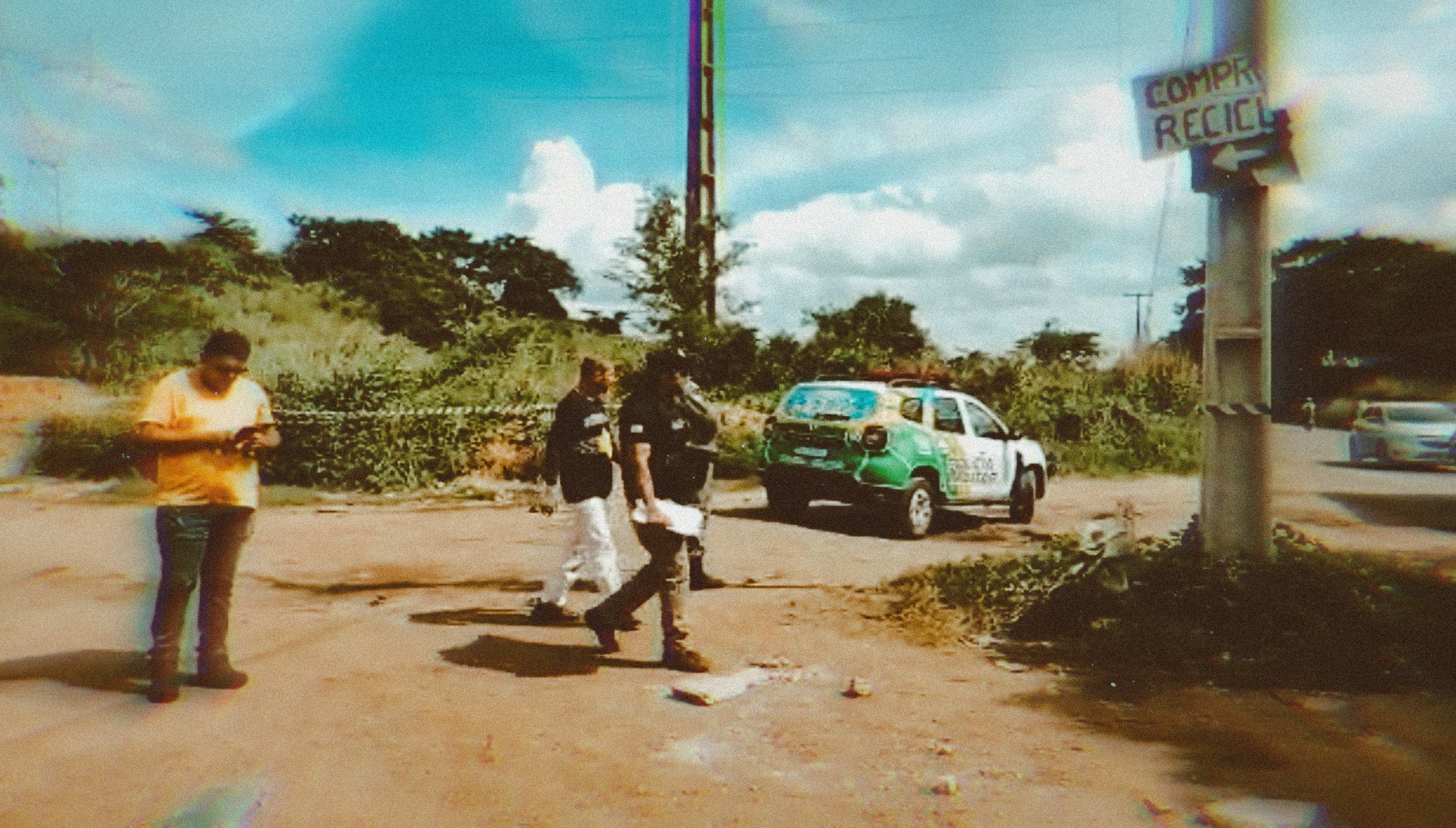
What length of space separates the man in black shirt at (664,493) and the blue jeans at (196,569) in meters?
1.89

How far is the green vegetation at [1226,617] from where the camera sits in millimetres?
5648

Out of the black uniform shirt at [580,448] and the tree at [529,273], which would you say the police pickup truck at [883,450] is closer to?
the black uniform shirt at [580,448]

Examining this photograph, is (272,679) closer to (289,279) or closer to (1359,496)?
(1359,496)

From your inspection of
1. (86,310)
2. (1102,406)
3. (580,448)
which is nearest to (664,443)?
(580,448)

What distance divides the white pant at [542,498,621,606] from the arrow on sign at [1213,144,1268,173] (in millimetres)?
4260

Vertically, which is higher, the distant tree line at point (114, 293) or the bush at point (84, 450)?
the distant tree line at point (114, 293)

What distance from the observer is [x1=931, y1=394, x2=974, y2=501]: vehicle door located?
38.0 ft

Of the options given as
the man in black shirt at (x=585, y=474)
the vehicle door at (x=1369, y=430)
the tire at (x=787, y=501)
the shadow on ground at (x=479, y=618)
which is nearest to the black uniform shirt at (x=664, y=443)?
the man in black shirt at (x=585, y=474)

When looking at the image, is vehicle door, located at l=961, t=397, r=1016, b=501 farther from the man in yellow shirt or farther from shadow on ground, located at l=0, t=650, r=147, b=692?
shadow on ground, located at l=0, t=650, r=147, b=692

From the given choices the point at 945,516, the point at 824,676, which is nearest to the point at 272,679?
the point at 824,676

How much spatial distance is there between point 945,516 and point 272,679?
10.1 meters

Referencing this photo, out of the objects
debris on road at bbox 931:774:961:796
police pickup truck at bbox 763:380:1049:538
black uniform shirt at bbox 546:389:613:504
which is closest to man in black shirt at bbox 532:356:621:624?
black uniform shirt at bbox 546:389:613:504

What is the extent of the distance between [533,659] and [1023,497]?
346 inches

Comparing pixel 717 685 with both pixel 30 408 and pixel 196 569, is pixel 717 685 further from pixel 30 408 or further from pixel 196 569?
pixel 30 408
